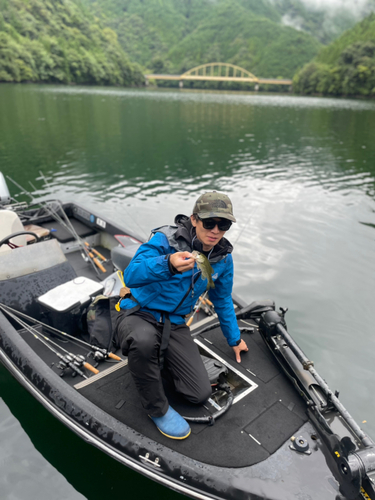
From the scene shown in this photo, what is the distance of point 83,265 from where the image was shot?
22.3 feet

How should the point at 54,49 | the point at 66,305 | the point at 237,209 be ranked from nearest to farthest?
the point at 66,305 → the point at 237,209 → the point at 54,49

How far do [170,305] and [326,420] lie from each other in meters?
1.85

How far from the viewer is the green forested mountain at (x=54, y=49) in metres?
71.3

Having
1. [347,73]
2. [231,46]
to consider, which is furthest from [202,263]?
[231,46]

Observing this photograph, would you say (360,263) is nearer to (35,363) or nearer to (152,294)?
(152,294)

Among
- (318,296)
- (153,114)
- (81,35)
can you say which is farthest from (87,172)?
(81,35)

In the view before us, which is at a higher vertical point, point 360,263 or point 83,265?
point 83,265

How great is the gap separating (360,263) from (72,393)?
314 inches

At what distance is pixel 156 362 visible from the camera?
312cm

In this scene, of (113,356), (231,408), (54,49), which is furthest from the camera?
(54,49)

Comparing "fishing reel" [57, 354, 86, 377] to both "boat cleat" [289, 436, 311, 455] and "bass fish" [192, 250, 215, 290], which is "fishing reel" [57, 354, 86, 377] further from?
"boat cleat" [289, 436, 311, 455]

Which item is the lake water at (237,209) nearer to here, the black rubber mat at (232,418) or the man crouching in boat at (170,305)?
the black rubber mat at (232,418)

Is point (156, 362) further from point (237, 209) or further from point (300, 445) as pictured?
point (237, 209)

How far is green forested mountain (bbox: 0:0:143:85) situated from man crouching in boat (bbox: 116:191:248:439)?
7912cm
